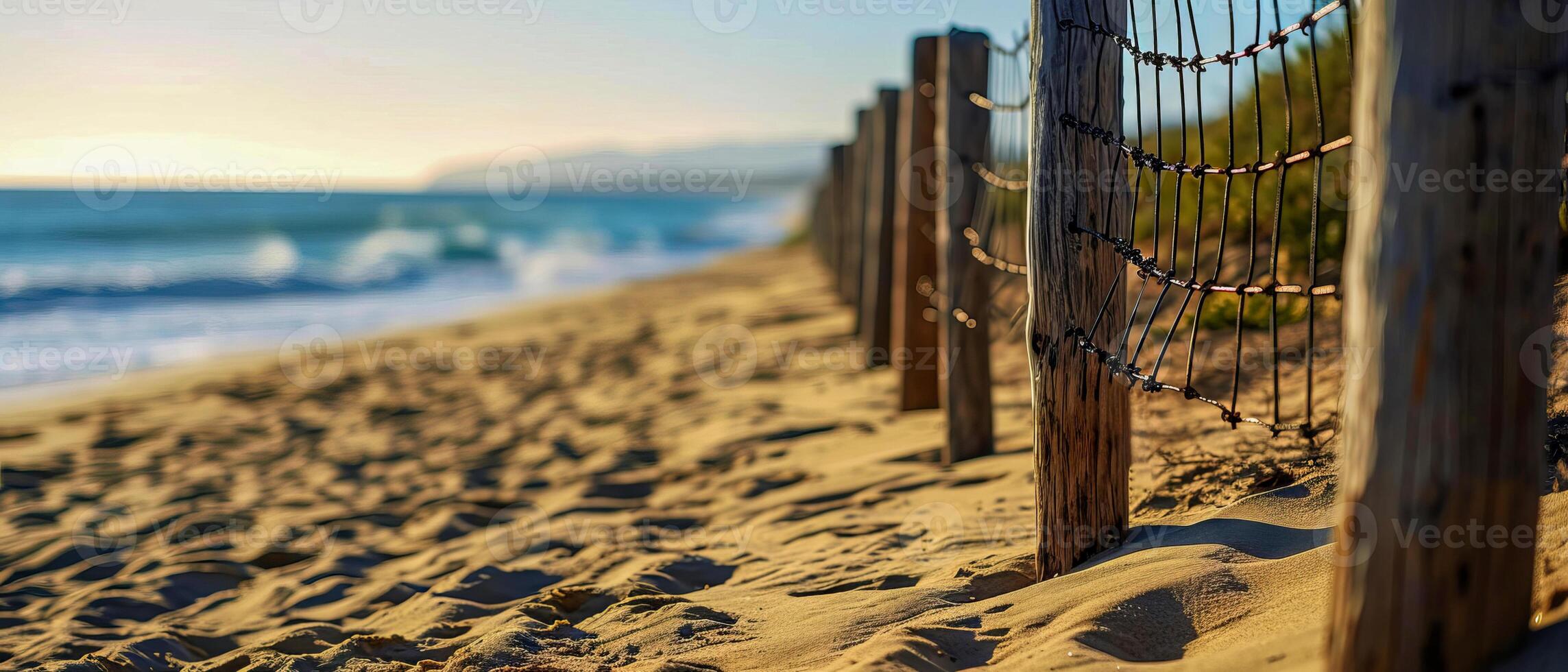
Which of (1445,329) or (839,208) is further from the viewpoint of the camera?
(839,208)

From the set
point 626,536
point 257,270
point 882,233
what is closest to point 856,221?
point 882,233

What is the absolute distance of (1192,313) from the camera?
173 inches

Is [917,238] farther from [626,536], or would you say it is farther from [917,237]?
[626,536]

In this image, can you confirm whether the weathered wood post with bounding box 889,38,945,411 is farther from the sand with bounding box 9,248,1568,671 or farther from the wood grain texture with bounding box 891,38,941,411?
the sand with bounding box 9,248,1568,671

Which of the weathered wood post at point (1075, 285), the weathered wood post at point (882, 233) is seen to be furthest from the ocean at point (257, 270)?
the weathered wood post at point (1075, 285)

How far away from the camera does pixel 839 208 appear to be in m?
10.1

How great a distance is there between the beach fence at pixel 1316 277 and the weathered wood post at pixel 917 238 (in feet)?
0.04

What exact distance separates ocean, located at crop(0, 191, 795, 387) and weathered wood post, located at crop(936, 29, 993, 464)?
681 cm

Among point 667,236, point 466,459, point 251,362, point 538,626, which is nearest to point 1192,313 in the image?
point 538,626

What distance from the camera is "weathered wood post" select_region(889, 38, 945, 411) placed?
500cm

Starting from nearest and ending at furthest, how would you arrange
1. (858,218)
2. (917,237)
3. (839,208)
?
(917,237)
(858,218)
(839,208)

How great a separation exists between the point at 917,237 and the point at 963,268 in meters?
1.07

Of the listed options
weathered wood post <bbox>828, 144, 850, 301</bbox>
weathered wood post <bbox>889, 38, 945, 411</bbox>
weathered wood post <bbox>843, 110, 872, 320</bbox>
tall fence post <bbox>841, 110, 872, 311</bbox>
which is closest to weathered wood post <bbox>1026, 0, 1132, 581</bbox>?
weathered wood post <bbox>889, 38, 945, 411</bbox>

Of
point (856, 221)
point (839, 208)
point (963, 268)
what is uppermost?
point (839, 208)
